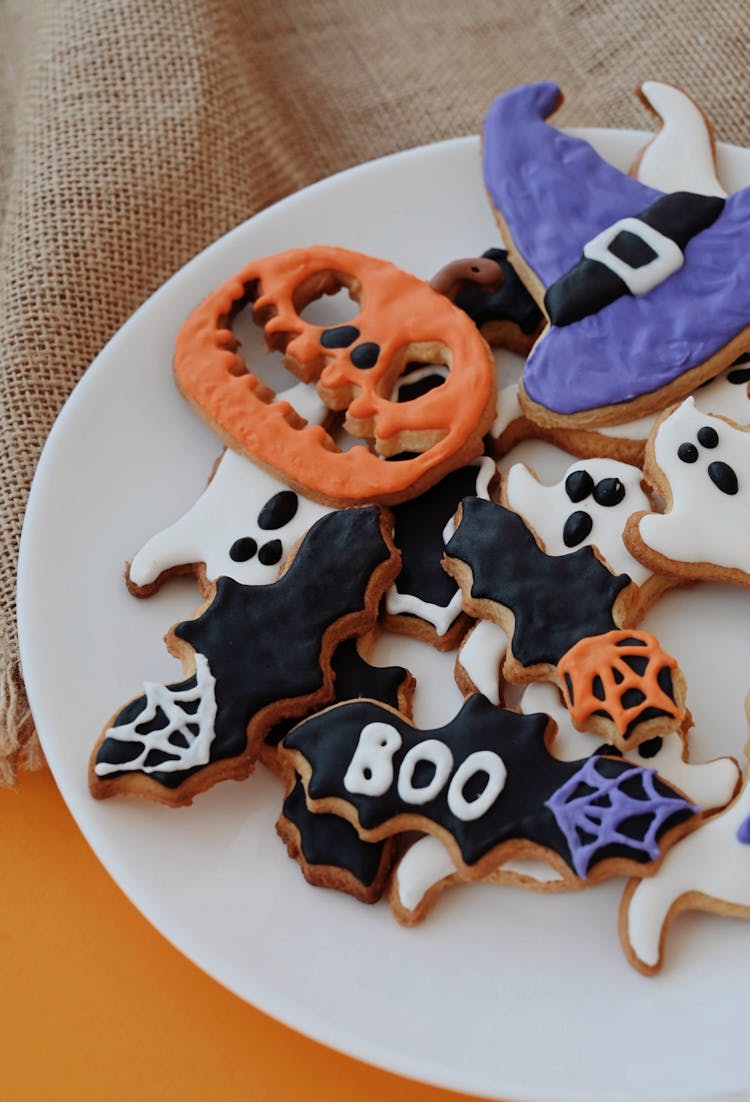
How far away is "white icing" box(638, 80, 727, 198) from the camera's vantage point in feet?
6.39

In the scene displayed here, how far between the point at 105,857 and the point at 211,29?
1.58 metres

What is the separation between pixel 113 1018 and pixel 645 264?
4.40ft

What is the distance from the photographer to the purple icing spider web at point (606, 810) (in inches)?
55.9

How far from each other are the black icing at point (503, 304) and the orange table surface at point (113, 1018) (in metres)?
1.02

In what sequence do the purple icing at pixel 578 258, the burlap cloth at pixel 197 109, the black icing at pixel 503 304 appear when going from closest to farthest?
the purple icing at pixel 578 258 < the black icing at pixel 503 304 < the burlap cloth at pixel 197 109

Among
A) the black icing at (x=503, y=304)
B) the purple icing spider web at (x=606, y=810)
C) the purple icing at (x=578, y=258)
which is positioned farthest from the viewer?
the black icing at (x=503, y=304)

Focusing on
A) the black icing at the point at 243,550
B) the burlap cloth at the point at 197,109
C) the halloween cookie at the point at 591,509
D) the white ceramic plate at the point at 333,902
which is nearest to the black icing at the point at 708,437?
the halloween cookie at the point at 591,509

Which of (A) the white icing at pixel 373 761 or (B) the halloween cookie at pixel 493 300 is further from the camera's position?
(B) the halloween cookie at pixel 493 300

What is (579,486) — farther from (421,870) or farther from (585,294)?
(421,870)

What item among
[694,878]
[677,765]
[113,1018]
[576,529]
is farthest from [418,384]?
[113,1018]

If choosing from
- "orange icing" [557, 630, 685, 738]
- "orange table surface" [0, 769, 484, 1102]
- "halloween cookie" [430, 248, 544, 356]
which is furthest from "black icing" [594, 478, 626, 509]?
"orange table surface" [0, 769, 484, 1102]

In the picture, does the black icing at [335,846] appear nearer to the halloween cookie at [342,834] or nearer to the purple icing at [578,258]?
the halloween cookie at [342,834]

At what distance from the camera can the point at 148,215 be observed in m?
2.17

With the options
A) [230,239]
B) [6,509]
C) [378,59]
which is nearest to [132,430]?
[6,509]
